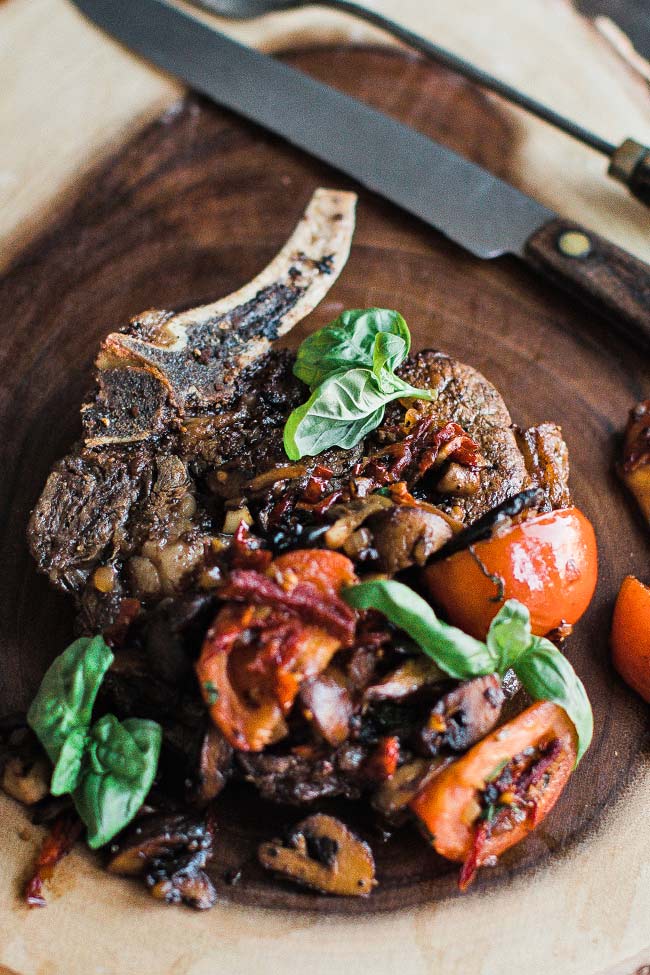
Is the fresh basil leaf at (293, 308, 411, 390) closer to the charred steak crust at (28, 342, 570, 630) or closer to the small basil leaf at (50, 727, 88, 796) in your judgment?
the charred steak crust at (28, 342, 570, 630)

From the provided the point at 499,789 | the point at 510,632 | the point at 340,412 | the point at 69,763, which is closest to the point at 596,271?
the point at 340,412

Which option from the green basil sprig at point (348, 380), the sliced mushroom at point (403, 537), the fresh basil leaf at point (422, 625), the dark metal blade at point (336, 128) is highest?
the dark metal blade at point (336, 128)

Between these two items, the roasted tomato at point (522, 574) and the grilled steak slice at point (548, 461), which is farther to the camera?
the grilled steak slice at point (548, 461)

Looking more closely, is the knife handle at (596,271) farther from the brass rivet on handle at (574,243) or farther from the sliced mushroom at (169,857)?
the sliced mushroom at (169,857)

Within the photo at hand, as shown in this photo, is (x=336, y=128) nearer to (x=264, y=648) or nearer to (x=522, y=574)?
(x=522, y=574)

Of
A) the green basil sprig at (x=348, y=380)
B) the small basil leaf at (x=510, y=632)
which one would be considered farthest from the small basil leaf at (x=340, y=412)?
the small basil leaf at (x=510, y=632)

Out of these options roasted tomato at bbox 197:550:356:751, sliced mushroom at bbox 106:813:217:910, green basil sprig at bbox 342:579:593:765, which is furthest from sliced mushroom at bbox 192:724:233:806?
green basil sprig at bbox 342:579:593:765

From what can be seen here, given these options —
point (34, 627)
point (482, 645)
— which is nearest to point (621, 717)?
point (482, 645)
